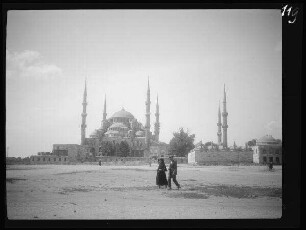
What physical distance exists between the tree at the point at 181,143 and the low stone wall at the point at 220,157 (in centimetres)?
1043

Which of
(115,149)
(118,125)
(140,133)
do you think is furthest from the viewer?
(118,125)

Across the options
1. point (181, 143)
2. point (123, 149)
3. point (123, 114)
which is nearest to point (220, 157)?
point (181, 143)

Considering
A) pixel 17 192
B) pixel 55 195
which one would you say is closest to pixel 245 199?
pixel 55 195

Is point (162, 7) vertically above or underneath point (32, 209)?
above

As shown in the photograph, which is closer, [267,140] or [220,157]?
[220,157]

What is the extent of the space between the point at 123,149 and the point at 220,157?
73.4 feet

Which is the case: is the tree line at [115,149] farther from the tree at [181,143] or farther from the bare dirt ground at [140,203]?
the bare dirt ground at [140,203]

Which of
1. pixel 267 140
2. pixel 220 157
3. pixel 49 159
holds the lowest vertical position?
pixel 49 159

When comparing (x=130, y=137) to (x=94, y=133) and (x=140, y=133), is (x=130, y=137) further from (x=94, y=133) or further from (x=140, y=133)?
(x=94, y=133)

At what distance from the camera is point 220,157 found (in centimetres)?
3862

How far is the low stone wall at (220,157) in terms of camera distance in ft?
124

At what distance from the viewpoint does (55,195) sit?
9688 millimetres
